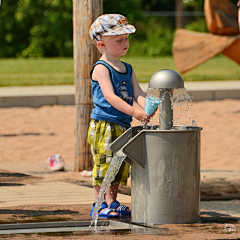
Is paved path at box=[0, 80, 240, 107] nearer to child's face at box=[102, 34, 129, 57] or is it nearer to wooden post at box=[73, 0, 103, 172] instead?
wooden post at box=[73, 0, 103, 172]

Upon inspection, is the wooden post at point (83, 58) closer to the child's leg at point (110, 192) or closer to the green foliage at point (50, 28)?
the child's leg at point (110, 192)

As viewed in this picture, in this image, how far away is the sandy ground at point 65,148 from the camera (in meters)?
3.07

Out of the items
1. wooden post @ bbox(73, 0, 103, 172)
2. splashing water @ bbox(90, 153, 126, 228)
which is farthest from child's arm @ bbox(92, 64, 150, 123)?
wooden post @ bbox(73, 0, 103, 172)

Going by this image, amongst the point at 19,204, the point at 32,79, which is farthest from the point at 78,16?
the point at 32,79

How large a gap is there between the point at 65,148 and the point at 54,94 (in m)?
4.25

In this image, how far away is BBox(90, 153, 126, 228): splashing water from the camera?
3325 mm

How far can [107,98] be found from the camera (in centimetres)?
333

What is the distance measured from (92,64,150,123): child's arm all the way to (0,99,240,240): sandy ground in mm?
643

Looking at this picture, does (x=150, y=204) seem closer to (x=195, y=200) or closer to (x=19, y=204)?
(x=195, y=200)

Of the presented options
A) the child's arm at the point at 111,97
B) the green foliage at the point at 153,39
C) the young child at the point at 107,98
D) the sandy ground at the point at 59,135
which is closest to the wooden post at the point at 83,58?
the sandy ground at the point at 59,135

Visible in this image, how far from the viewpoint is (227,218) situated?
3518mm

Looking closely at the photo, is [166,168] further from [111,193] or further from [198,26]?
[198,26]

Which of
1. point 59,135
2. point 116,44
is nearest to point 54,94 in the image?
point 59,135

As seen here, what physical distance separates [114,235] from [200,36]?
6952 mm
